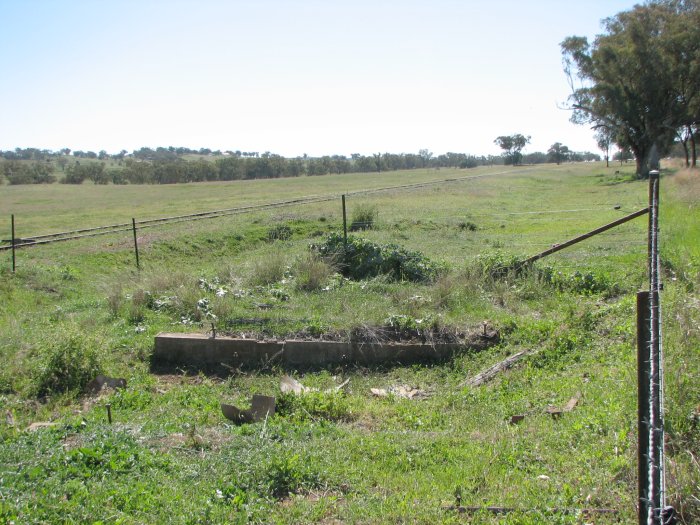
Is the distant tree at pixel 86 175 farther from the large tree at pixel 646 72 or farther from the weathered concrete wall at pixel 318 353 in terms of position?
the weathered concrete wall at pixel 318 353

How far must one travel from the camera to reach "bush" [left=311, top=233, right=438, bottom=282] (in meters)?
12.8

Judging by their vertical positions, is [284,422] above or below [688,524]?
below

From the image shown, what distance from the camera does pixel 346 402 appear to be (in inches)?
284

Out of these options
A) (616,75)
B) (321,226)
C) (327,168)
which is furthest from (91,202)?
(327,168)

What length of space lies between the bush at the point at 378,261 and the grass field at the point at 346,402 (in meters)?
0.41

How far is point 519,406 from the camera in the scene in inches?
266

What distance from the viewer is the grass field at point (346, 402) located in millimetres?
4332

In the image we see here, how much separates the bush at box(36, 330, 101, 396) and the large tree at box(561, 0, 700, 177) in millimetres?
48328

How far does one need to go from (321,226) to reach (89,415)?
18487 mm

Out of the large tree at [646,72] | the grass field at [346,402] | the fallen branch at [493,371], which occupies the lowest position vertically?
the fallen branch at [493,371]

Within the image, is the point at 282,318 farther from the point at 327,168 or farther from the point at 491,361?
the point at 327,168

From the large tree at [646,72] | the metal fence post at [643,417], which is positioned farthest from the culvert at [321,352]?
the large tree at [646,72]

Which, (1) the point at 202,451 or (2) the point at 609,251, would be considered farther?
(2) the point at 609,251

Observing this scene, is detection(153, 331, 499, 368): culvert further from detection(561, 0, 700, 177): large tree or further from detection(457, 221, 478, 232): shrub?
detection(561, 0, 700, 177): large tree
